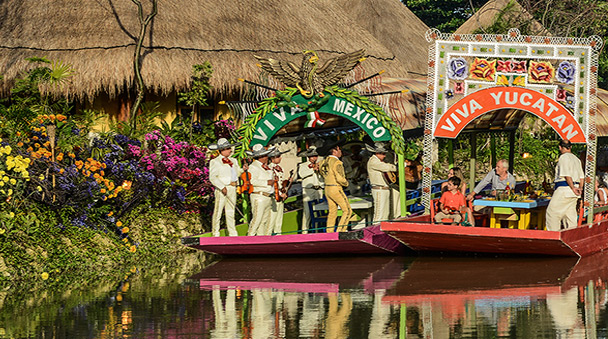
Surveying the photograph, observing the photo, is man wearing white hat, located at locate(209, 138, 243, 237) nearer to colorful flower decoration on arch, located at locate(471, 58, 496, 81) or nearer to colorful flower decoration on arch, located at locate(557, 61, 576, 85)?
colorful flower decoration on arch, located at locate(471, 58, 496, 81)

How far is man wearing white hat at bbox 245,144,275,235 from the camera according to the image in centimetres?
1580

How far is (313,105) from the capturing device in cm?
1617

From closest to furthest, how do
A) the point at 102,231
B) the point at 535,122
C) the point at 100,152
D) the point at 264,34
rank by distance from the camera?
the point at 102,231, the point at 100,152, the point at 264,34, the point at 535,122

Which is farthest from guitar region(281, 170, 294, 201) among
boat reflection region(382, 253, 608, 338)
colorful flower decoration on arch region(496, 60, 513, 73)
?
colorful flower decoration on arch region(496, 60, 513, 73)

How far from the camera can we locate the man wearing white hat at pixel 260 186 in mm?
15805

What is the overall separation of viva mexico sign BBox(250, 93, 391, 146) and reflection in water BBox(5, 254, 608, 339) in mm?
2170

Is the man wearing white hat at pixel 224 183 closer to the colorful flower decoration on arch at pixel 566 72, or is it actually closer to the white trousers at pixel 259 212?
the white trousers at pixel 259 212

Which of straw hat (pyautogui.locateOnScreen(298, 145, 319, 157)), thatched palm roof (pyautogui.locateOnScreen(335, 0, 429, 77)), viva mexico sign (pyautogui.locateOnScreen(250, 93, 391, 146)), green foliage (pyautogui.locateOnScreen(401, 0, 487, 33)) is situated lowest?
straw hat (pyautogui.locateOnScreen(298, 145, 319, 157))

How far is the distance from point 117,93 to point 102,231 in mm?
6671

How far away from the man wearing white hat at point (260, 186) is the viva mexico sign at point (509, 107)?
268 cm

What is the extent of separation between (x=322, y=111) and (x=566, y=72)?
3.81 m

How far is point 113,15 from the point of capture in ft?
75.6

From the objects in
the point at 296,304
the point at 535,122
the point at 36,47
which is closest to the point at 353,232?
the point at 296,304

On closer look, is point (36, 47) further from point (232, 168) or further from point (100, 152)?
point (232, 168)
